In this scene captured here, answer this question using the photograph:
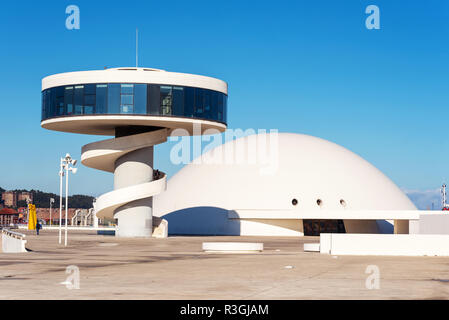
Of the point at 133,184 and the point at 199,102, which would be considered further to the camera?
the point at 133,184

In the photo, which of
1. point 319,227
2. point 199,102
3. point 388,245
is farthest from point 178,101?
point 388,245

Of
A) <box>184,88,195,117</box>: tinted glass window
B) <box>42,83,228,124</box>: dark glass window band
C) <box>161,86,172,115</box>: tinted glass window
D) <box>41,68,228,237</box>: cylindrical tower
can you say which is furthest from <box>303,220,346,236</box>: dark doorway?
<box>161,86,172,115</box>: tinted glass window

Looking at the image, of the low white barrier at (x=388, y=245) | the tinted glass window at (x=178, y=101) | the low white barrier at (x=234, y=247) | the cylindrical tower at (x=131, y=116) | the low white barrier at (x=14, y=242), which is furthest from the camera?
the tinted glass window at (x=178, y=101)

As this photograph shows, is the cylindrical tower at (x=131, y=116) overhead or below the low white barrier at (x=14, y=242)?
overhead

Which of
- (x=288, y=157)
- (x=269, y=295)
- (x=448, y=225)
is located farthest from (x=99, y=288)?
(x=288, y=157)

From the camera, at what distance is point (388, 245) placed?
111 feet

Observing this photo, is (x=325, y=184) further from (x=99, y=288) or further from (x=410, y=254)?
(x=99, y=288)

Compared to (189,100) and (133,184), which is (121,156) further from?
(189,100)

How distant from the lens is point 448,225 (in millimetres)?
64938

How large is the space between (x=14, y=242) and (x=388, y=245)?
2266 centimetres

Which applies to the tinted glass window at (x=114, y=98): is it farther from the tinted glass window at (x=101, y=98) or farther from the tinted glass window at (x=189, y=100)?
the tinted glass window at (x=189, y=100)

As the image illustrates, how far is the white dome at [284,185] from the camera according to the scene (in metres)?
70.1

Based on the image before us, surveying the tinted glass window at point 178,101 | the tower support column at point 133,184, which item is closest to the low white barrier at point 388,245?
the tinted glass window at point 178,101

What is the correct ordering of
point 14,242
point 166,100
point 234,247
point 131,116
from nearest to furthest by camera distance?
1. point 234,247
2. point 14,242
3. point 131,116
4. point 166,100
